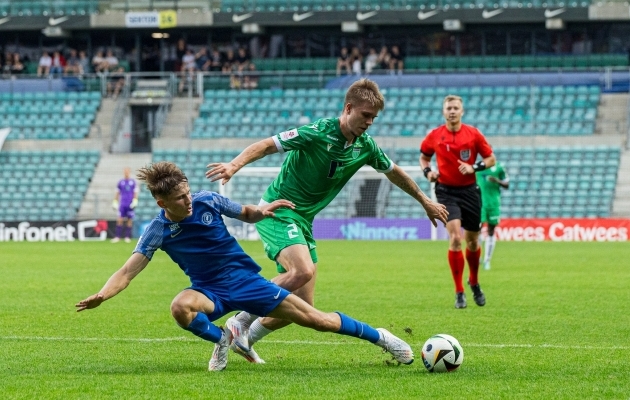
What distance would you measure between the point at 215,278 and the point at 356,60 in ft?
109

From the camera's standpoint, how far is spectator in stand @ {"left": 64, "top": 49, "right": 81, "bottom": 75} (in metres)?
42.9

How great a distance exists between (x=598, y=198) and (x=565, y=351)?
25.2 metres

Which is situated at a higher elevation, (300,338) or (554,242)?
(300,338)

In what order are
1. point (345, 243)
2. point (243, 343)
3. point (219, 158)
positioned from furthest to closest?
1. point (219, 158)
2. point (345, 243)
3. point (243, 343)

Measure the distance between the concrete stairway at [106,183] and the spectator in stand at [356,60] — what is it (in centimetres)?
788

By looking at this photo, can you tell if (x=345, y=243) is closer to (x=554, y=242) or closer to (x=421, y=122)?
(x=554, y=242)

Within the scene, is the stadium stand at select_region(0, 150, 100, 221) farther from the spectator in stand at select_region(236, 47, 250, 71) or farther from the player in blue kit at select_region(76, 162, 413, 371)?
the player in blue kit at select_region(76, 162, 413, 371)

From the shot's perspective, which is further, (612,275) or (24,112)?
(24,112)

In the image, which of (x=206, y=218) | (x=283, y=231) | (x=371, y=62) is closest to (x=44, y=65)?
(x=371, y=62)

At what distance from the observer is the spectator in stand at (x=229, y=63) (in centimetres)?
4238

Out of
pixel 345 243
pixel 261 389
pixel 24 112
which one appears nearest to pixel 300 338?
pixel 261 389

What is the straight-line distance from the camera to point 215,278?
7832mm

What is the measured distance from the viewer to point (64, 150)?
127 feet

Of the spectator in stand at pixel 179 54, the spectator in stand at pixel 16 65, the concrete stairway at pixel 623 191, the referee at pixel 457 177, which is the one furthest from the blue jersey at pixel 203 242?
the spectator in stand at pixel 179 54
